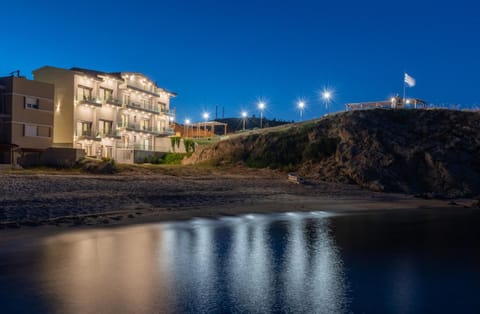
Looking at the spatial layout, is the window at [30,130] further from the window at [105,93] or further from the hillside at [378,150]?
the hillside at [378,150]

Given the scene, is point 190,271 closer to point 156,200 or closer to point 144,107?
point 156,200

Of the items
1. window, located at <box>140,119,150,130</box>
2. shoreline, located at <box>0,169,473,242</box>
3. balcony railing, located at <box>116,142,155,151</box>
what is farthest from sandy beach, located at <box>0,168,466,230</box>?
window, located at <box>140,119,150,130</box>

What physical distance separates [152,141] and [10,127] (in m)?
25.3

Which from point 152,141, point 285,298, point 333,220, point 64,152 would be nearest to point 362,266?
point 285,298

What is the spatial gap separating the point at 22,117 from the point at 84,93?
405 inches

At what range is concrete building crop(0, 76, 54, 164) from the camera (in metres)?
41.8

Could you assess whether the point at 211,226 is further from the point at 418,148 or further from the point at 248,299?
the point at 418,148

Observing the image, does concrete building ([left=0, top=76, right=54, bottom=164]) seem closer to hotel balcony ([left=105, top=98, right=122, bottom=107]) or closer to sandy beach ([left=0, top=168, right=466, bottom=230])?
hotel balcony ([left=105, top=98, right=122, bottom=107])

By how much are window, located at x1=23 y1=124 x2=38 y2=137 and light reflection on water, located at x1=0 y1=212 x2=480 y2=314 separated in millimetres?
30720

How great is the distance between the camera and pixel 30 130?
43594mm

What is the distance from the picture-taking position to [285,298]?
9203mm

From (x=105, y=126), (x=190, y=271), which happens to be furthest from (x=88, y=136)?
(x=190, y=271)

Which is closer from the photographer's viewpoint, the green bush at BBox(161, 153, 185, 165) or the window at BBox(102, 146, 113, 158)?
the window at BBox(102, 146, 113, 158)

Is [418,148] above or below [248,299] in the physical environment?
above
